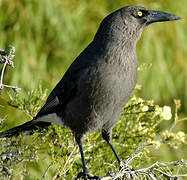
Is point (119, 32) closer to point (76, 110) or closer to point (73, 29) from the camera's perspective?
point (76, 110)

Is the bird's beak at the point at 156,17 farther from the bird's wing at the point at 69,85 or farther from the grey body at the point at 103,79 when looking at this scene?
the bird's wing at the point at 69,85

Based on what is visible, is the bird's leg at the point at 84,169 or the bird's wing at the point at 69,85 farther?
the bird's wing at the point at 69,85

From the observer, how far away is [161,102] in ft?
19.2

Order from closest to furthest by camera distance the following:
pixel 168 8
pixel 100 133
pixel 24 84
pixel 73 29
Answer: pixel 100 133, pixel 24 84, pixel 73 29, pixel 168 8

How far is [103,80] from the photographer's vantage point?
2412 millimetres

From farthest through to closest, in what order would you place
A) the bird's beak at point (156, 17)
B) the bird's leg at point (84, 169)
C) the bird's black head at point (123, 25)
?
the bird's beak at point (156, 17) → the bird's black head at point (123, 25) → the bird's leg at point (84, 169)

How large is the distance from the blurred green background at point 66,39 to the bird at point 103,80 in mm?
1361

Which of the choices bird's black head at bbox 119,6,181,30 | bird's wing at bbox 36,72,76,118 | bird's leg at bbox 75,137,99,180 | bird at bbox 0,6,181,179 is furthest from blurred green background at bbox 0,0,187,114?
bird's black head at bbox 119,6,181,30

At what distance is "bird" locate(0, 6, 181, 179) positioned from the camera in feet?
7.98

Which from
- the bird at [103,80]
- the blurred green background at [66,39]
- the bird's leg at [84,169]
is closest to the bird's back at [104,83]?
the bird at [103,80]

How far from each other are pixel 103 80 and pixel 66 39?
6.98 feet

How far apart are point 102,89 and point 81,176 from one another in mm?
562

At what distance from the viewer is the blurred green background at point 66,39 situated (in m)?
4.38

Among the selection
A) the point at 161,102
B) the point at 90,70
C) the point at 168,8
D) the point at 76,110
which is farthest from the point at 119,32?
the point at 161,102
